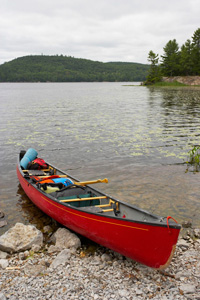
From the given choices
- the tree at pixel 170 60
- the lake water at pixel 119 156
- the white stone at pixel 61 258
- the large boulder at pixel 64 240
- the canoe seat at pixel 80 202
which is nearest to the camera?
the white stone at pixel 61 258

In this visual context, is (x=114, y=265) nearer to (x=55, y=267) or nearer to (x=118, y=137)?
(x=55, y=267)

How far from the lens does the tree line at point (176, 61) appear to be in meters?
92.5

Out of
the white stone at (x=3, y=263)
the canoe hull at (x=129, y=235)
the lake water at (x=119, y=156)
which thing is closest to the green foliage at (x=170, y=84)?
the lake water at (x=119, y=156)

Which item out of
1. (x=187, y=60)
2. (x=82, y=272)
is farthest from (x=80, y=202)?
Result: (x=187, y=60)

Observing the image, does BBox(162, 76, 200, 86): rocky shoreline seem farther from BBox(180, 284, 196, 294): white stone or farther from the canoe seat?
BBox(180, 284, 196, 294): white stone

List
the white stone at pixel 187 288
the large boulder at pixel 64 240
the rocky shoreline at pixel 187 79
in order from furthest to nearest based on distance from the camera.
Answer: the rocky shoreline at pixel 187 79
the large boulder at pixel 64 240
the white stone at pixel 187 288

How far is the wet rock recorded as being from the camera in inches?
Result: 313

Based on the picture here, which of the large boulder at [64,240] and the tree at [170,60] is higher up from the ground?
the tree at [170,60]

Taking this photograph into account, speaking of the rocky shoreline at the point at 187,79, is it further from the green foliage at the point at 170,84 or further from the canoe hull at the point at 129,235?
the canoe hull at the point at 129,235

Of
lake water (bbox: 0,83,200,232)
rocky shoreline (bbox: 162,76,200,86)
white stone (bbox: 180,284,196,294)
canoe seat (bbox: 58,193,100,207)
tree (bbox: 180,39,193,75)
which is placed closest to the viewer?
white stone (bbox: 180,284,196,294)

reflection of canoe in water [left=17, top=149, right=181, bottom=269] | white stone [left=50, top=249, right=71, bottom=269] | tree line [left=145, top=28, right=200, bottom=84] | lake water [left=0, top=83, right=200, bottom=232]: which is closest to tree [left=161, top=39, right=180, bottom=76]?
tree line [left=145, top=28, right=200, bottom=84]

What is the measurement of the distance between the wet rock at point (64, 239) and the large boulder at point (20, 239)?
0.51 m

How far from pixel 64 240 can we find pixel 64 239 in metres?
0.04

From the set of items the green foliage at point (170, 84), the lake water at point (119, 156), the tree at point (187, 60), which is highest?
the tree at point (187, 60)
